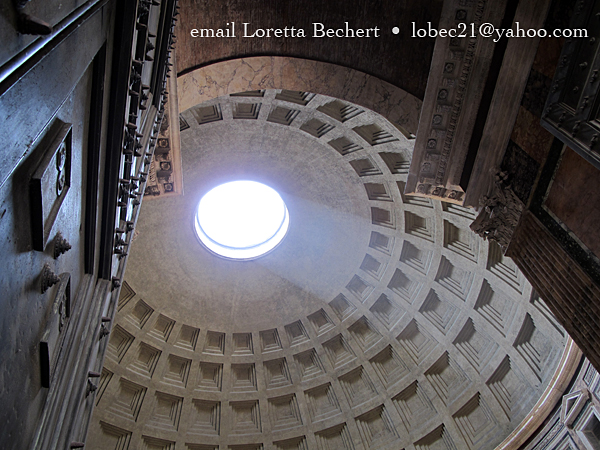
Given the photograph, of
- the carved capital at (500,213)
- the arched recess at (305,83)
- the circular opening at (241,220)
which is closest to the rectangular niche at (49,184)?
the carved capital at (500,213)

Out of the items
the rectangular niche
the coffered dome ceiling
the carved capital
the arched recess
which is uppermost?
the rectangular niche

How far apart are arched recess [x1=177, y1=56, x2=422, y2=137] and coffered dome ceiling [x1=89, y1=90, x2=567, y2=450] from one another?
2.42m

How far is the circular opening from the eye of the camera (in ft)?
63.5

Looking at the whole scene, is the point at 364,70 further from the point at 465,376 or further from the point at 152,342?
the point at 152,342

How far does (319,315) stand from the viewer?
18.9 m

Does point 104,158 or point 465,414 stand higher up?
point 104,158

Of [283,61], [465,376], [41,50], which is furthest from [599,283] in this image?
[465,376]

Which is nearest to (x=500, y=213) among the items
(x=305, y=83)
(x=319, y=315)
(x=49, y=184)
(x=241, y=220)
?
(x=305, y=83)

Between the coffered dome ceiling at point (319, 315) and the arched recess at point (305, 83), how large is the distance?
7.95 feet

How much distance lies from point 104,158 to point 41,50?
182 centimetres

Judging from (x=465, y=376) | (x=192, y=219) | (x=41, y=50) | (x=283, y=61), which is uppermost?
(x=41, y=50)

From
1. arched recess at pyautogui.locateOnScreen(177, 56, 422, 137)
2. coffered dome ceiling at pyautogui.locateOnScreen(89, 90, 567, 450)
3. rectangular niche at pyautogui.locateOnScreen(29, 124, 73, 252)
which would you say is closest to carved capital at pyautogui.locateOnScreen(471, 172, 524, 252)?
arched recess at pyautogui.locateOnScreen(177, 56, 422, 137)

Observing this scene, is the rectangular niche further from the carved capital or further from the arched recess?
the arched recess

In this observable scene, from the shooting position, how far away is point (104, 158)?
3.58 m
